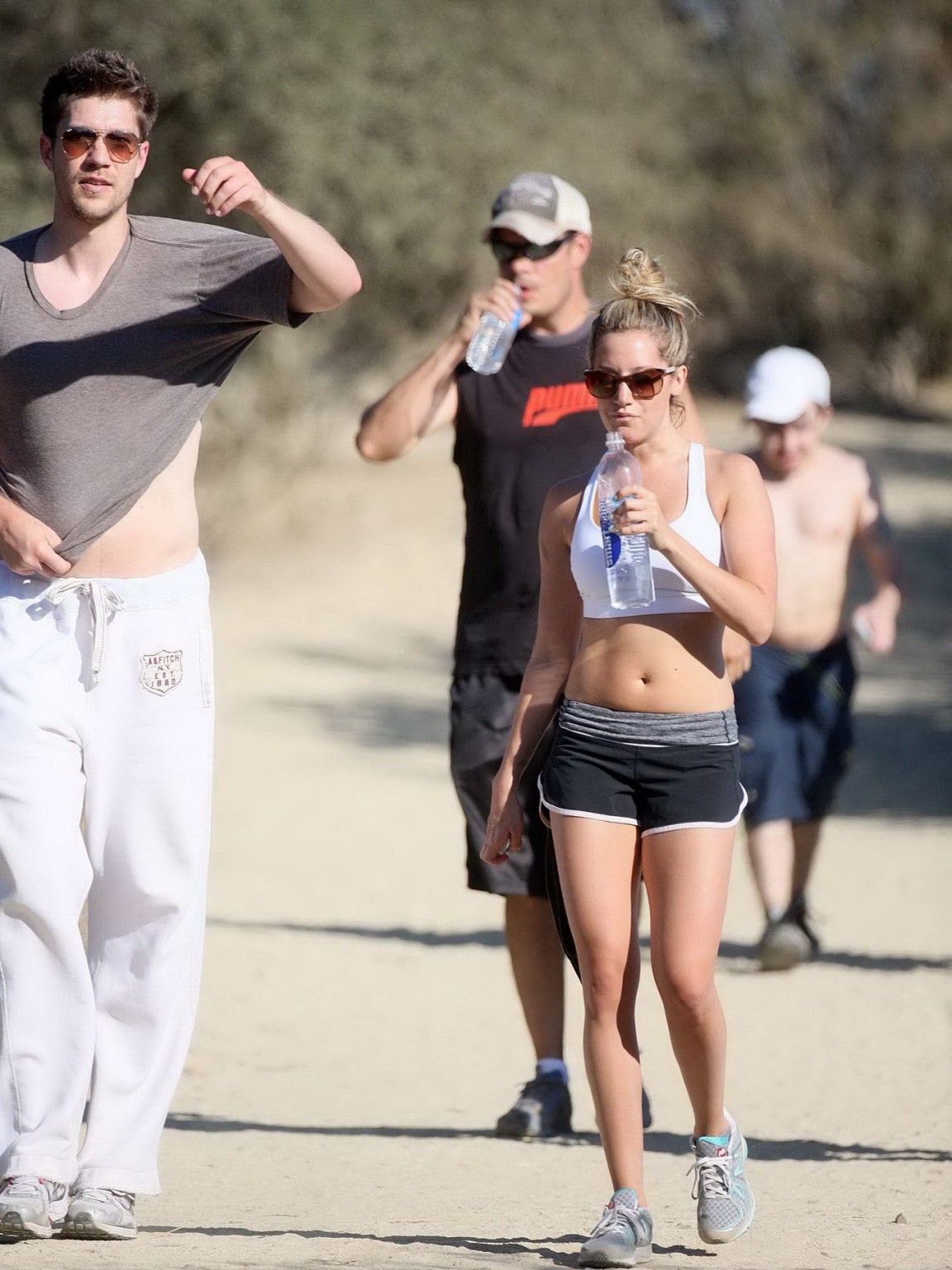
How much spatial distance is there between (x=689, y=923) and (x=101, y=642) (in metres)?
1.29

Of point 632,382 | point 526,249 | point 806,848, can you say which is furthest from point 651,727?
point 806,848

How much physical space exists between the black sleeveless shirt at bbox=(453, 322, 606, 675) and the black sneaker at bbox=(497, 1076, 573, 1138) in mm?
1127

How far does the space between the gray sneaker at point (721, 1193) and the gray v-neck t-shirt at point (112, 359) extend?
177cm

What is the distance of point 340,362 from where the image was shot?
24344 mm

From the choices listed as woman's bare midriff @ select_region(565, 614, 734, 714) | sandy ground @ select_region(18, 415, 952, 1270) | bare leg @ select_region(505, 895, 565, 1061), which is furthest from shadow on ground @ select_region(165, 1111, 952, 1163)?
woman's bare midriff @ select_region(565, 614, 734, 714)

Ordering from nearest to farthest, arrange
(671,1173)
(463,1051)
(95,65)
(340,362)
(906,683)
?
(95,65), (671,1173), (463,1051), (906,683), (340,362)

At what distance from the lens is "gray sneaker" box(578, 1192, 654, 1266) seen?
3531mm

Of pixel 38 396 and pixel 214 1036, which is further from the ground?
pixel 38 396

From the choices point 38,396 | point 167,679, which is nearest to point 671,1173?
point 167,679

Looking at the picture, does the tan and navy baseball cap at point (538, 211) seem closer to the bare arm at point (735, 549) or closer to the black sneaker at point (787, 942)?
the bare arm at point (735, 549)

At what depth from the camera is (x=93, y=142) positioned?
3662 millimetres

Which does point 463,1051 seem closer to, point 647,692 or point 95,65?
point 647,692

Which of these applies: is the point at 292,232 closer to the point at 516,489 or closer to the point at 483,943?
the point at 516,489

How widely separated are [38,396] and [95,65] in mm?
673
